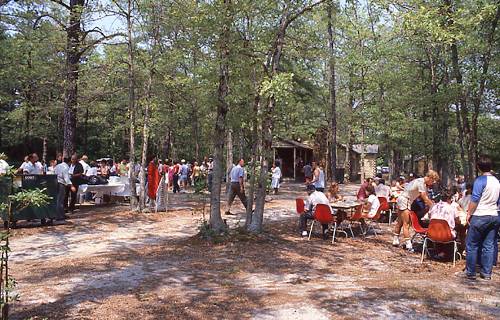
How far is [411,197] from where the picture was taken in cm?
922

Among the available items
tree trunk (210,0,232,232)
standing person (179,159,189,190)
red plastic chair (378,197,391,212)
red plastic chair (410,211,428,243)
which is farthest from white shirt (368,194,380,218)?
standing person (179,159,189,190)

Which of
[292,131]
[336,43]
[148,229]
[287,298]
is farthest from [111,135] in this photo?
[287,298]

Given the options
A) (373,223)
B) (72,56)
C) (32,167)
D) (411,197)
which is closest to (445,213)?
(411,197)

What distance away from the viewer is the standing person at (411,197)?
355 inches

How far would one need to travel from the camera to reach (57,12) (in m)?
16.3

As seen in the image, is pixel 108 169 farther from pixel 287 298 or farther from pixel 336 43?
pixel 336 43

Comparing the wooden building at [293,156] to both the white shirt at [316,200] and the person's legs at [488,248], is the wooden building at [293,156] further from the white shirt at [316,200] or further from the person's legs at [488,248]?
the person's legs at [488,248]

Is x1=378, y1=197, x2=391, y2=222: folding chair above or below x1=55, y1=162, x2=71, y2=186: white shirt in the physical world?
below

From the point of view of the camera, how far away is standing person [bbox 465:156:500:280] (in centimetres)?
683

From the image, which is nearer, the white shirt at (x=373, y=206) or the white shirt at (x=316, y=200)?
the white shirt at (x=316, y=200)

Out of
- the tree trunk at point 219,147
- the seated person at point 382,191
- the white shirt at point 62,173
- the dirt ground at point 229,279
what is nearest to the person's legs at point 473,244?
the dirt ground at point 229,279

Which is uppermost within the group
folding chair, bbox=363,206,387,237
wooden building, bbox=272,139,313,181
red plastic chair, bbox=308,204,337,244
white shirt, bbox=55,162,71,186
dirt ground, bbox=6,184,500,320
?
wooden building, bbox=272,139,313,181

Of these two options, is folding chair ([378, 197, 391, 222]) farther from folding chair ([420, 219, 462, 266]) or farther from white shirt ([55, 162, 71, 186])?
white shirt ([55, 162, 71, 186])

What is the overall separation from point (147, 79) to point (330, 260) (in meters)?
8.80
